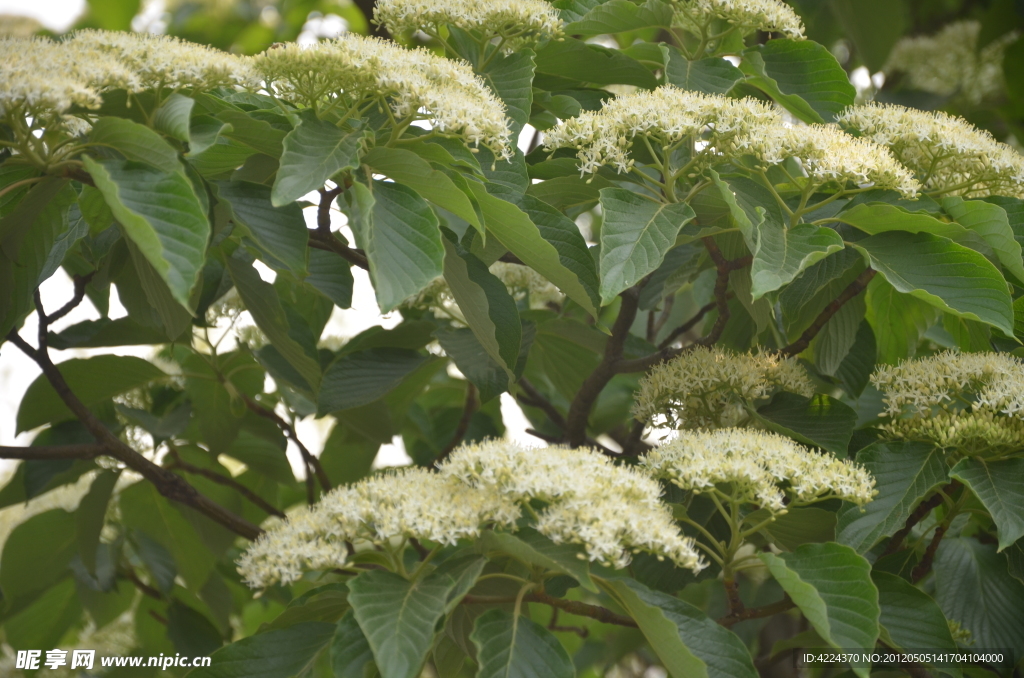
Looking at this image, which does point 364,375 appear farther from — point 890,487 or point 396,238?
point 890,487

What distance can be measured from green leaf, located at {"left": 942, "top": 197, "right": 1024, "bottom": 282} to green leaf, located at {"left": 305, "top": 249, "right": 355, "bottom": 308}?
101 centimetres

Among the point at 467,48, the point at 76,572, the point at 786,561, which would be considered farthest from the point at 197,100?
the point at 76,572

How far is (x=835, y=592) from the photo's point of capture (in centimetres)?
109

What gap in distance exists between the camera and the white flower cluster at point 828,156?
4.08 ft

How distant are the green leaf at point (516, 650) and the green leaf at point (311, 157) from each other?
567mm

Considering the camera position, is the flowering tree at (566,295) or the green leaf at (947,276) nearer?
the flowering tree at (566,295)

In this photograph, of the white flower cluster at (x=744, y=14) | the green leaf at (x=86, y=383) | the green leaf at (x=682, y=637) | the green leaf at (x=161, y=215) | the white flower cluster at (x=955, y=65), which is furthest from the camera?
the white flower cluster at (x=955, y=65)

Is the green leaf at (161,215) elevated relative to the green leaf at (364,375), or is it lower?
elevated

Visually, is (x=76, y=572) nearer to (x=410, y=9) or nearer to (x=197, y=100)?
(x=197, y=100)

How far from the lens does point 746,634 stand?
233cm

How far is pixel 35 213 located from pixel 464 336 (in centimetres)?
76

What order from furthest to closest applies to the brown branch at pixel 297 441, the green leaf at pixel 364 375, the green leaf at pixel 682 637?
the brown branch at pixel 297 441 < the green leaf at pixel 364 375 < the green leaf at pixel 682 637

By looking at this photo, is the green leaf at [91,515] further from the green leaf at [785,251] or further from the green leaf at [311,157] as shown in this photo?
the green leaf at [785,251]

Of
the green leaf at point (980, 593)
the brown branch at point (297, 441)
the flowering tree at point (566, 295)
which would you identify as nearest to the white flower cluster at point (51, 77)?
the flowering tree at point (566, 295)
